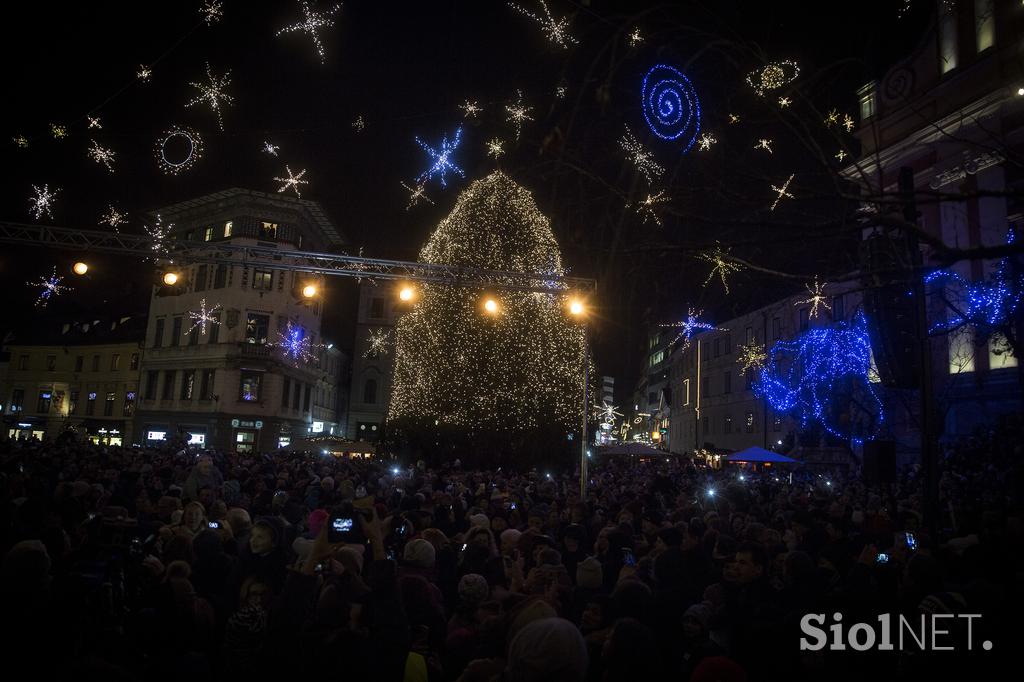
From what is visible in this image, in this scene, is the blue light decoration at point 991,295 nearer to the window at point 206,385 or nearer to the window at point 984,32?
the window at point 984,32

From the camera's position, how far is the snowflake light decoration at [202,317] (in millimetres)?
45219

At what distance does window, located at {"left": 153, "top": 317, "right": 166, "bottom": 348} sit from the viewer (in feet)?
158

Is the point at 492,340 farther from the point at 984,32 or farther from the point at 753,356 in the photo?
the point at 984,32

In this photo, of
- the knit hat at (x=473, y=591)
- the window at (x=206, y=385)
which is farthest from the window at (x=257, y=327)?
the knit hat at (x=473, y=591)

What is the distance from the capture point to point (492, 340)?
3278cm

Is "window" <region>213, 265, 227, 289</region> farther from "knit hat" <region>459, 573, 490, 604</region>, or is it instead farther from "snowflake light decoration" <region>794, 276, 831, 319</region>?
"knit hat" <region>459, 573, 490, 604</region>

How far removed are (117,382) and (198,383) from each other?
15018 millimetres

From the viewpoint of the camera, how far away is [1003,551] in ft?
18.7

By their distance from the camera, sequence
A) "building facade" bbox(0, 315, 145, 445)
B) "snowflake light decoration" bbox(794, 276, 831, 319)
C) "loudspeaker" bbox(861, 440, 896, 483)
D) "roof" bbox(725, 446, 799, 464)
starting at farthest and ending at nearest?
1. "building facade" bbox(0, 315, 145, 445)
2. "roof" bbox(725, 446, 799, 464)
3. "snowflake light decoration" bbox(794, 276, 831, 319)
4. "loudspeaker" bbox(861, 440, 896, 483)

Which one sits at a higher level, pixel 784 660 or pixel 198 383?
pixel 198 383

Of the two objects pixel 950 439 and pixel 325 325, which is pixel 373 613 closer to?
pixel 950 439

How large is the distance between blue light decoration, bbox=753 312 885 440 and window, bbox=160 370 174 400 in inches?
1607

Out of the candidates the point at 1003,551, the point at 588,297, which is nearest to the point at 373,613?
the point at 1003,551

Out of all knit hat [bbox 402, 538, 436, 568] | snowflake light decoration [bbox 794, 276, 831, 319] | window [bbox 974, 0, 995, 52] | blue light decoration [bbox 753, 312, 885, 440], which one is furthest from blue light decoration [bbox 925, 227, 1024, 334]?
knit hat [bbox 402, 538, 436, 568]
